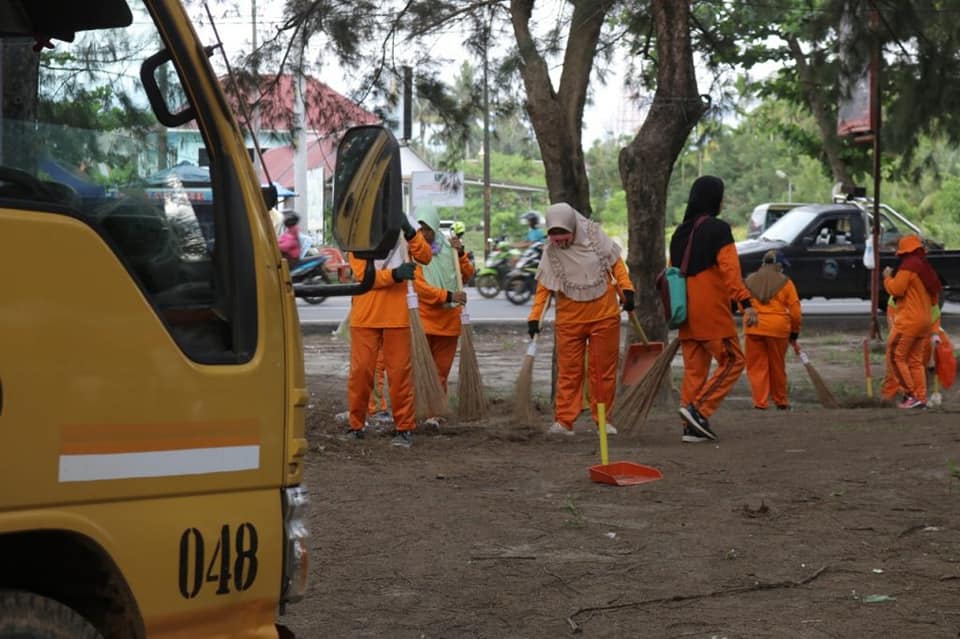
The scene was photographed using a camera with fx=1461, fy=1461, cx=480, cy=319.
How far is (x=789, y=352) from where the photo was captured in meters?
18.2

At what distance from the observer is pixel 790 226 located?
74.5 feet

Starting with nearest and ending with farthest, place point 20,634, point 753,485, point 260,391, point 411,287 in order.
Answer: point 20,634, point 260,391, point 753,485, point 411,287

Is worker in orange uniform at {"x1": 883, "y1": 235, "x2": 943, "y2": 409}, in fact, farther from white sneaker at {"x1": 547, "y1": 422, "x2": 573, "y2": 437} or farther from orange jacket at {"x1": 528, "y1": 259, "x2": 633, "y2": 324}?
white sneaker at {"x1": 547, "y1": 422, "x2": 573, "y2": 437}

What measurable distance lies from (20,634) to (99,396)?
19.9 inches

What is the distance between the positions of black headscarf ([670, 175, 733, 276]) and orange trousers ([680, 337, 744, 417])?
51cm

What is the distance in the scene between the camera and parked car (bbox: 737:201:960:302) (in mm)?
22062

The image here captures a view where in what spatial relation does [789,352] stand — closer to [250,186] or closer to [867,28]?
[867,28]

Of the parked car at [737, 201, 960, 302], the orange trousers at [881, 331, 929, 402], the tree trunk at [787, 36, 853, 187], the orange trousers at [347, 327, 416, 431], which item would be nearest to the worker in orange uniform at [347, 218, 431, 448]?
the orange trousers at [347, 327, 416, 431]

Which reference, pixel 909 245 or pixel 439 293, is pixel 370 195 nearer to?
pixel 439 293

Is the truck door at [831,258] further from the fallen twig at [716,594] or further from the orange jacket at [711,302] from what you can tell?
the fallen twig at [716,594]

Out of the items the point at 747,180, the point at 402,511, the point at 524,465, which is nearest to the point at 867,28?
the point at 524,465

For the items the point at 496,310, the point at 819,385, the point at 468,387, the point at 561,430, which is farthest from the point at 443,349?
the point at 496,310

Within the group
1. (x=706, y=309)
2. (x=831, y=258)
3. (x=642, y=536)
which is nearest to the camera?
(x=642, y=536)

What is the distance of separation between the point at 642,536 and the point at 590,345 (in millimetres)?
3532
